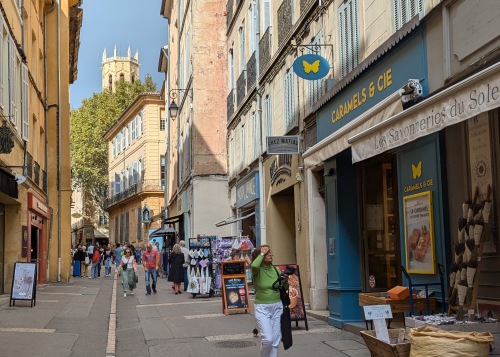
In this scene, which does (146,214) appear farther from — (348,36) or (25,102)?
(348,36)

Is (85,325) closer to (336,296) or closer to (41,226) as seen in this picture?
(336,296)

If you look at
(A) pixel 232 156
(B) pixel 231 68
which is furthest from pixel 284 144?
(B) pixel 231 68

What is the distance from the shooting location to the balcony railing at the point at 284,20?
16.9 metres

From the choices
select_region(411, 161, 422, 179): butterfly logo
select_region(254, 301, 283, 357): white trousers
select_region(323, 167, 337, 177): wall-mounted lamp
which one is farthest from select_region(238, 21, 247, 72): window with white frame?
select_region(254, 301, 283, 357): white trousers

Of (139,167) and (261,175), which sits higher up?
(139,167)

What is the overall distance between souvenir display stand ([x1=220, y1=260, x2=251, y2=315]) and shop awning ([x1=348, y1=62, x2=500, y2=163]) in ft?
23.0

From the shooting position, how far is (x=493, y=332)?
7.22m

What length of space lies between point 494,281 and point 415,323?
1.11 metres

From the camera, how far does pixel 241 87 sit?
942 inches

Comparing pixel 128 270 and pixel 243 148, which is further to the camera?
pixel 243 148

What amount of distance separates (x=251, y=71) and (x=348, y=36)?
940cm

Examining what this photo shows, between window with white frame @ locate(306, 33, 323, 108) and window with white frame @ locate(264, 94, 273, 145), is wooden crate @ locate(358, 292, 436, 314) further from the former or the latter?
window with white frame @ locate(264, 94, 273, 145)

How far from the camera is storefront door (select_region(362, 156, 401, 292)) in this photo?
12570 millimetres

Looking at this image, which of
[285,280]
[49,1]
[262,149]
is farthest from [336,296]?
[49,1]
